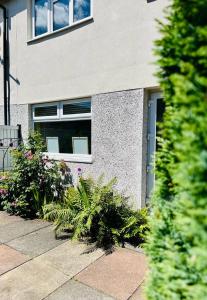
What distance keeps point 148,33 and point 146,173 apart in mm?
2617

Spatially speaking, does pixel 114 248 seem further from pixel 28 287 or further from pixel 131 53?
pixel 131 53

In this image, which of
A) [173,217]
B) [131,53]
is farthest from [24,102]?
[173,217]

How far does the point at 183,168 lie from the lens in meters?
1.40

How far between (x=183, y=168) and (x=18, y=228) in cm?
447

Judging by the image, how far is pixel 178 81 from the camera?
4.66 feet

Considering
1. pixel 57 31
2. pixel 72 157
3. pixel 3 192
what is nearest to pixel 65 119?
pixel 72 157

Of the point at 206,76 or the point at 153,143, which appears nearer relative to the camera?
the point at 206,76

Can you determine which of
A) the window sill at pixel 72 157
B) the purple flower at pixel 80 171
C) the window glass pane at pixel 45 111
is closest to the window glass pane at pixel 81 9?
the window glass pane at pixel 45 111

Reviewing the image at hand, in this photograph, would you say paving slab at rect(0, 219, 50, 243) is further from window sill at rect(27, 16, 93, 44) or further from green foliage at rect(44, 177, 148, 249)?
window sill at rect(27, 16, 93, 44)

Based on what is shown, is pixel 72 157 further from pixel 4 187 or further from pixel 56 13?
pixel 56 13

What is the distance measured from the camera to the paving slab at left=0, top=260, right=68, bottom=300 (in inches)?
117

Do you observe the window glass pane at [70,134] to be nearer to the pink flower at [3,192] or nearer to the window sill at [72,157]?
the window sill at [72,157]

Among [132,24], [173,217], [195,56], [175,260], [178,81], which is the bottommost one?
[175,260]

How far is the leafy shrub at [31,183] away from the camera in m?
5.73
